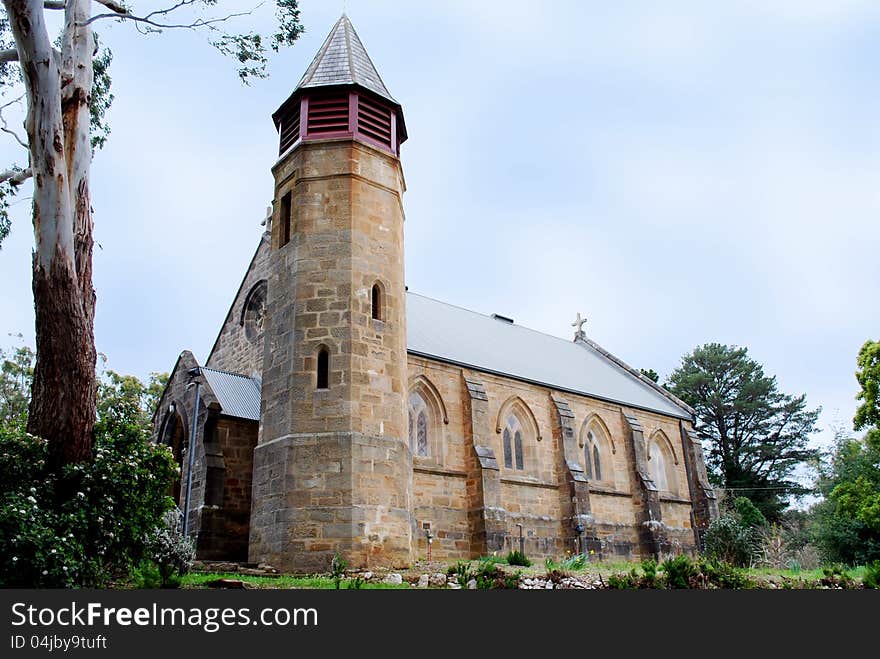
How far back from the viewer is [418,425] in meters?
23.0

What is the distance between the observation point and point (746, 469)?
50906 millimetres

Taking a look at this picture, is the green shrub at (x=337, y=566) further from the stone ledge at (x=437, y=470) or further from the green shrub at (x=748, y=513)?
the green shrub at (x=748, y=513)

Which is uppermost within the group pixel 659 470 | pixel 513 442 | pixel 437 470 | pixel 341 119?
pixel 341 119

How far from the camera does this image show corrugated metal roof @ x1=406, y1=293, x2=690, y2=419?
2586 centimetres

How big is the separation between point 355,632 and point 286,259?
11.7 metres

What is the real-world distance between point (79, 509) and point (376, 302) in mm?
8285

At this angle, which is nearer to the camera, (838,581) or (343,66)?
(838,581)

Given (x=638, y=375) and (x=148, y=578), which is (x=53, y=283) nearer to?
(x=148, y=578)

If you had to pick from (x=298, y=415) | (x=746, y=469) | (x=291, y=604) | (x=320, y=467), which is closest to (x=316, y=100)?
(x=298, y=415)

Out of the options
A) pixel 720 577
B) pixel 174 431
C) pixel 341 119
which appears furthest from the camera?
pixel 174 431

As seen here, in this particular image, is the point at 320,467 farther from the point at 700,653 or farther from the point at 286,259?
the point at 700,653

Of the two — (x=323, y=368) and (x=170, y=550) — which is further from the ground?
(x=323, y=368)

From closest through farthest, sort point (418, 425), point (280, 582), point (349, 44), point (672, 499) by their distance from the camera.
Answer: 1. point (280, 582)
2. point (349, 44)
3. point (418, 425)
4. point (672, 499)

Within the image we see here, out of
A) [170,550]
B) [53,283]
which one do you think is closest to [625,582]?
[170,550]
